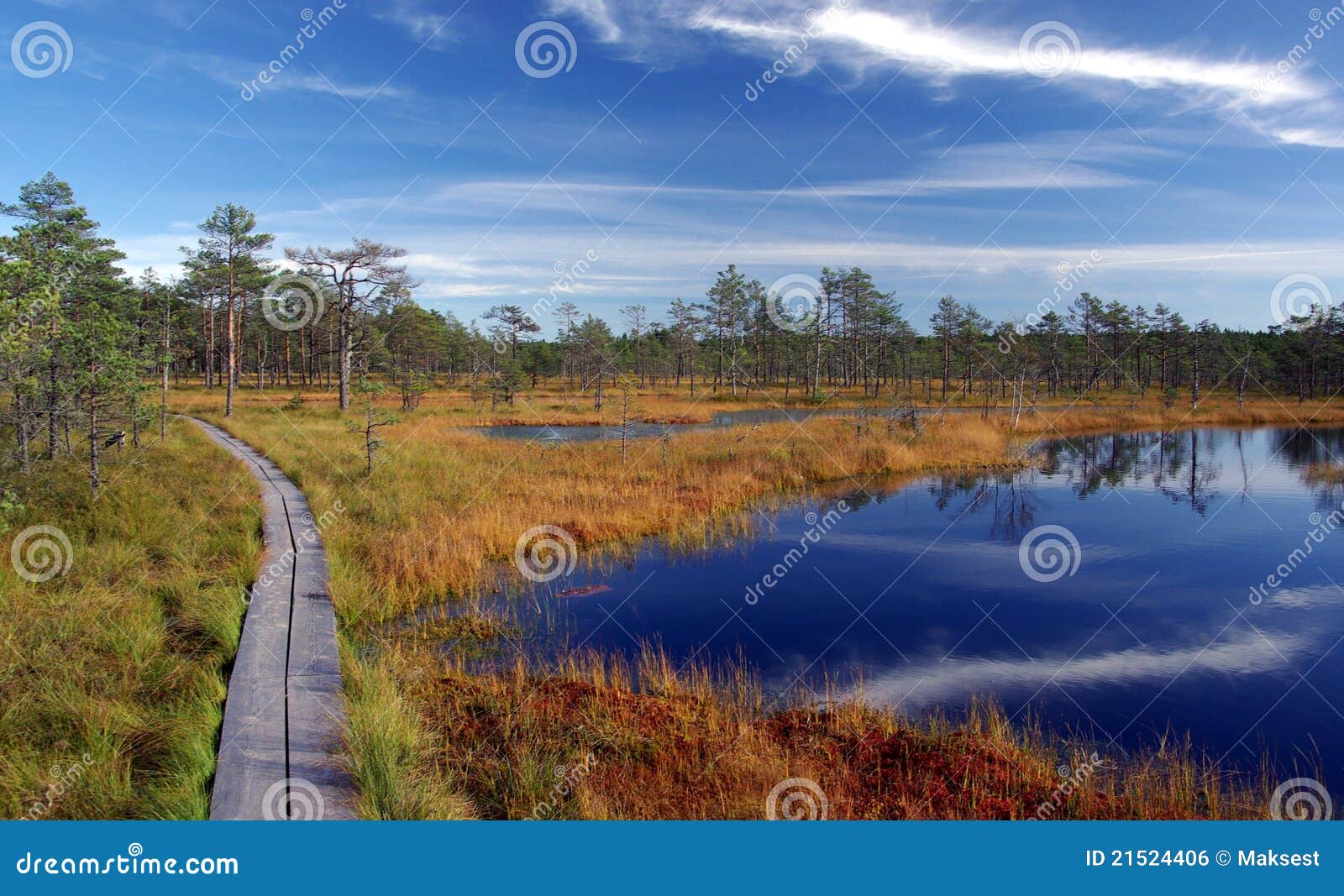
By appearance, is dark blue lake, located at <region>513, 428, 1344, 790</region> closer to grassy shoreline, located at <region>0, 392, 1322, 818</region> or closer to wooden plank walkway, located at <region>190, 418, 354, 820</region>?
grassy shoreline, located at <region>0, 392, 1322, 818</region>

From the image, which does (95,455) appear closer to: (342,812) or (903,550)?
(342,812)

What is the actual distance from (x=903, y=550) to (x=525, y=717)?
33.7 ft

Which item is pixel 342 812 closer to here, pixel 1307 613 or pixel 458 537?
pixel 458 537

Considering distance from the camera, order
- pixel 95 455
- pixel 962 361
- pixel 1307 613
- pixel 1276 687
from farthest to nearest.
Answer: pixel 962 361 → pixel 95 455 → pixel 1307 613 → pixel 1276 687

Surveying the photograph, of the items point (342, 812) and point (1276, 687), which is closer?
point (342, 812)

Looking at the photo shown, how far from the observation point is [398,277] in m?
34.7

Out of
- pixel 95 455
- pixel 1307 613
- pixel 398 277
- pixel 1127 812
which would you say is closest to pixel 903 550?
pixel 1307 613

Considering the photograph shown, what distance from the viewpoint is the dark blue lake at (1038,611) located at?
8297 millimetres

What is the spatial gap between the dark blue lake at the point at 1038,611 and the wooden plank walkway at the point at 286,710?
3109 mm

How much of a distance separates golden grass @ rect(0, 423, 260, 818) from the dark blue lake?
4.23 meters

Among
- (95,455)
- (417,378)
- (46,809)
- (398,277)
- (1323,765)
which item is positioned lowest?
(1323,765)

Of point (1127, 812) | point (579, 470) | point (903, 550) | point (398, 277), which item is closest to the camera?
point (1127, 812)

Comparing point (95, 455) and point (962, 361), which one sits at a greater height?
point (962, 361)

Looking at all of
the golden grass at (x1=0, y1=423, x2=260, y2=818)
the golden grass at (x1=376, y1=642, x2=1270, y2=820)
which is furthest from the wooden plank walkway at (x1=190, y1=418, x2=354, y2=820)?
the golden grass at (x1=376, y1=642, x2=1270, y2=820)
